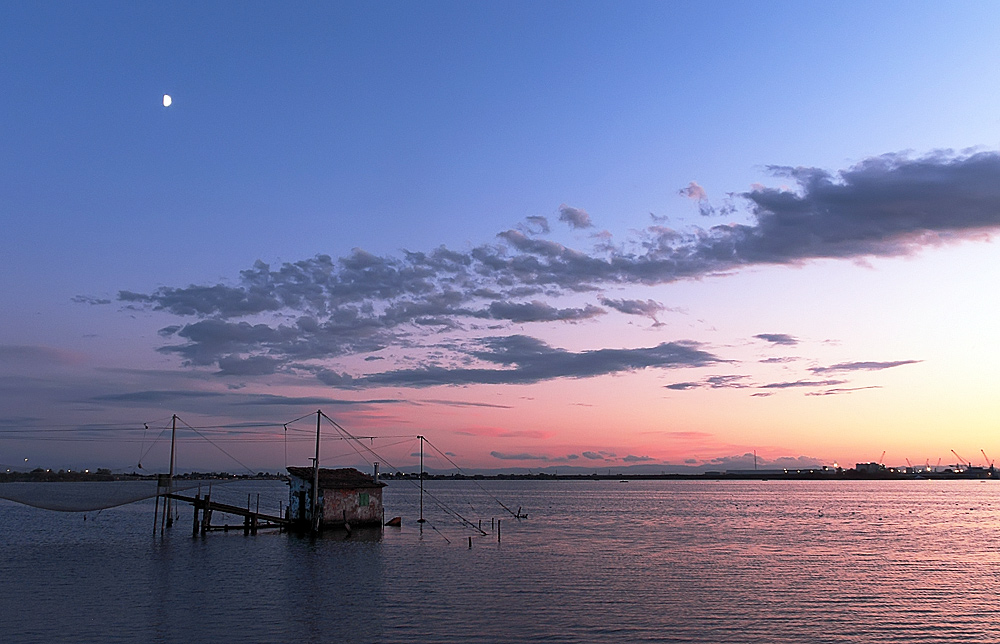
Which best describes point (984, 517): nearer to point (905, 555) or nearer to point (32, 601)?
point (905, 555)

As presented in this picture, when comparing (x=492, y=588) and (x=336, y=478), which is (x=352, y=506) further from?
(x=492, y=588)

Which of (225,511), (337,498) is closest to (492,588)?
(337,498)

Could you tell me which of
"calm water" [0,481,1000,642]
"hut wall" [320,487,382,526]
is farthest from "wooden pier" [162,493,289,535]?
"hut wall" [320,487,382,526]

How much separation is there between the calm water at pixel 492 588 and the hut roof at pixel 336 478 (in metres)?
4.43

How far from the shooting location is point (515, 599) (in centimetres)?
3619

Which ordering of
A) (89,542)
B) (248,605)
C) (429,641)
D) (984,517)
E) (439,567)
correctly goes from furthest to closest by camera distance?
(984,517) → (89,542) → (439,567) → (248,605) → (429,641)

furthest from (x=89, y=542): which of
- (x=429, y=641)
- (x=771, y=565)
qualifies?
(x=771, y=565)

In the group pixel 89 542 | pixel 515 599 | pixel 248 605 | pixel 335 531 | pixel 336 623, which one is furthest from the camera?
pixel 335 531

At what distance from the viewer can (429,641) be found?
27734 mm

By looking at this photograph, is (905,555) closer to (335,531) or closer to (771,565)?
(771,565)

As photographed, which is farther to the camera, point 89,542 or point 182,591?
point 89,542

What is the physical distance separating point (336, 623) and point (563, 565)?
855 inches

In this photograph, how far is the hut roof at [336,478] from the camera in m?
64.3

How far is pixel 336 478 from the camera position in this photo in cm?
6575
